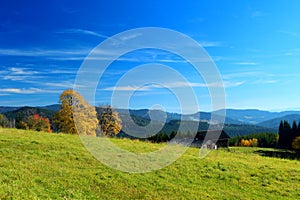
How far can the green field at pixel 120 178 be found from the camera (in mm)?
11980

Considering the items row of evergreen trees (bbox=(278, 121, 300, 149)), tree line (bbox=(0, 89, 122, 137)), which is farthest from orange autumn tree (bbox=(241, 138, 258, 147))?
tree line (bbox=(0, 89, 122, 137))

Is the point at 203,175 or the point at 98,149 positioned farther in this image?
the point at 98,149

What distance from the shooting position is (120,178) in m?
14.9

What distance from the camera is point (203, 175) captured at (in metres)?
17.3

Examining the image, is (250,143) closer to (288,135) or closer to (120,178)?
(288,135)

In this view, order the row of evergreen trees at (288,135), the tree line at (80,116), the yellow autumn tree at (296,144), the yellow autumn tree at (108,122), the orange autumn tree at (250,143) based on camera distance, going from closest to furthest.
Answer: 1. the tree line at (80,116)
2. the yellow autumn tree at (108,122)
3. the yellow autumn tree at (296,144)
4. the row of evergreen trees at (288,135)
5. the orange autumn tree at (250,143)

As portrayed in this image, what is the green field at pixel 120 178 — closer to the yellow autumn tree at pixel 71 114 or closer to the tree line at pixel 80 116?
the tree line at pixel 80 116

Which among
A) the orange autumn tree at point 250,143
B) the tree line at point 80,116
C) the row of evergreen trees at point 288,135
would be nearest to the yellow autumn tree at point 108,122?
the tree line at point 80,116

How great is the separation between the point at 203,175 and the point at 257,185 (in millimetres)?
3107

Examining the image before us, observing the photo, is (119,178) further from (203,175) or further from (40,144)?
(40,144)

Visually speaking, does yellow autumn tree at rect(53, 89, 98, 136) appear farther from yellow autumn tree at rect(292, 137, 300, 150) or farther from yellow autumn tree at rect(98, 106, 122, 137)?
yellow autumn tree at rect(292, 137, 300, 150)

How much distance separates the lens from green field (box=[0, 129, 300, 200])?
11980 mm

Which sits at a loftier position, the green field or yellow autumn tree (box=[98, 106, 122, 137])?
yellow autumn tree (box=[98, 106, 122, 137])

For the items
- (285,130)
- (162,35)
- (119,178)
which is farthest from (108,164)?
(285,130)
